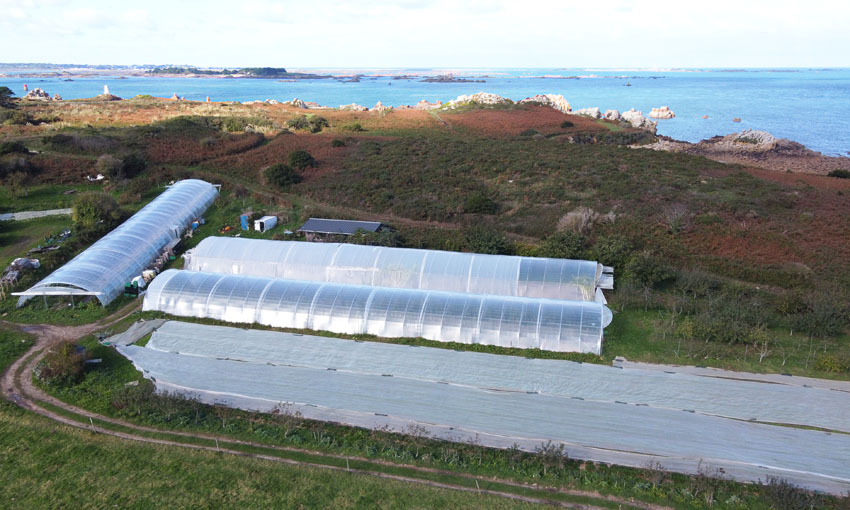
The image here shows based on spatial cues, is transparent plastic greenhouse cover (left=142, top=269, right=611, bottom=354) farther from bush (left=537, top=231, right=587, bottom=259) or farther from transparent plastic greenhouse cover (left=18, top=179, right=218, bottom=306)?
bush (left=537, top=231, right=587, bottom=259)

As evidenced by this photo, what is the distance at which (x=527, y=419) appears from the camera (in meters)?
16.2

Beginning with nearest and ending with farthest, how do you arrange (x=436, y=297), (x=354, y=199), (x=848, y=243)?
(x=436, y=297)
(x=848, y=243)
(x=354, y=199)

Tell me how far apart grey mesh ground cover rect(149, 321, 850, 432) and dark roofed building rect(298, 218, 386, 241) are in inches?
424

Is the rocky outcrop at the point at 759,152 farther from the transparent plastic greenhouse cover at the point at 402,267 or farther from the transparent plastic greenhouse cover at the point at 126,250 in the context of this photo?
the transparent plastic greenhouse cover at the point at 126,250

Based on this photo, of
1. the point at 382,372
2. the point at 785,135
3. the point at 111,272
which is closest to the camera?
the point at 382,372

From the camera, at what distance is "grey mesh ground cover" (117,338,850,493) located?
47.4ft

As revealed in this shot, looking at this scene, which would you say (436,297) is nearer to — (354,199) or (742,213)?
(354,199)

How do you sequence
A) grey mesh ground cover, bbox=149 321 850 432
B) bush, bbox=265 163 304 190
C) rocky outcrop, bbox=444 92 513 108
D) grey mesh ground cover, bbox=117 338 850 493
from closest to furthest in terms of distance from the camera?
grey mesh ground cover, bbox=117 338 850 493 < grey mesh ground cover, bbox=149 321 850 432 < bush, bbox=265 163 304 190 < rocky outcrop, bbox=444 92 513 108

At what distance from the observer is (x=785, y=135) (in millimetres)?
88250

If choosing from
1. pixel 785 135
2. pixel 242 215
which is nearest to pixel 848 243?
pixel 242 215

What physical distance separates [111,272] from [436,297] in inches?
665

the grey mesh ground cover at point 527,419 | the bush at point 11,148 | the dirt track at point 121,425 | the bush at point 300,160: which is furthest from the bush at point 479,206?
the bush at point 11,148

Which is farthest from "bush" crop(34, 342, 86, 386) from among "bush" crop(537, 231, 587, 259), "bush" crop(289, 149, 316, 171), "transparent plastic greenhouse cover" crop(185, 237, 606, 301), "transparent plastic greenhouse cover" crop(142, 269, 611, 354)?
"bush" crop(289, 149, 316, 171)

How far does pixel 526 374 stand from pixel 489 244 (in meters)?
10.5
